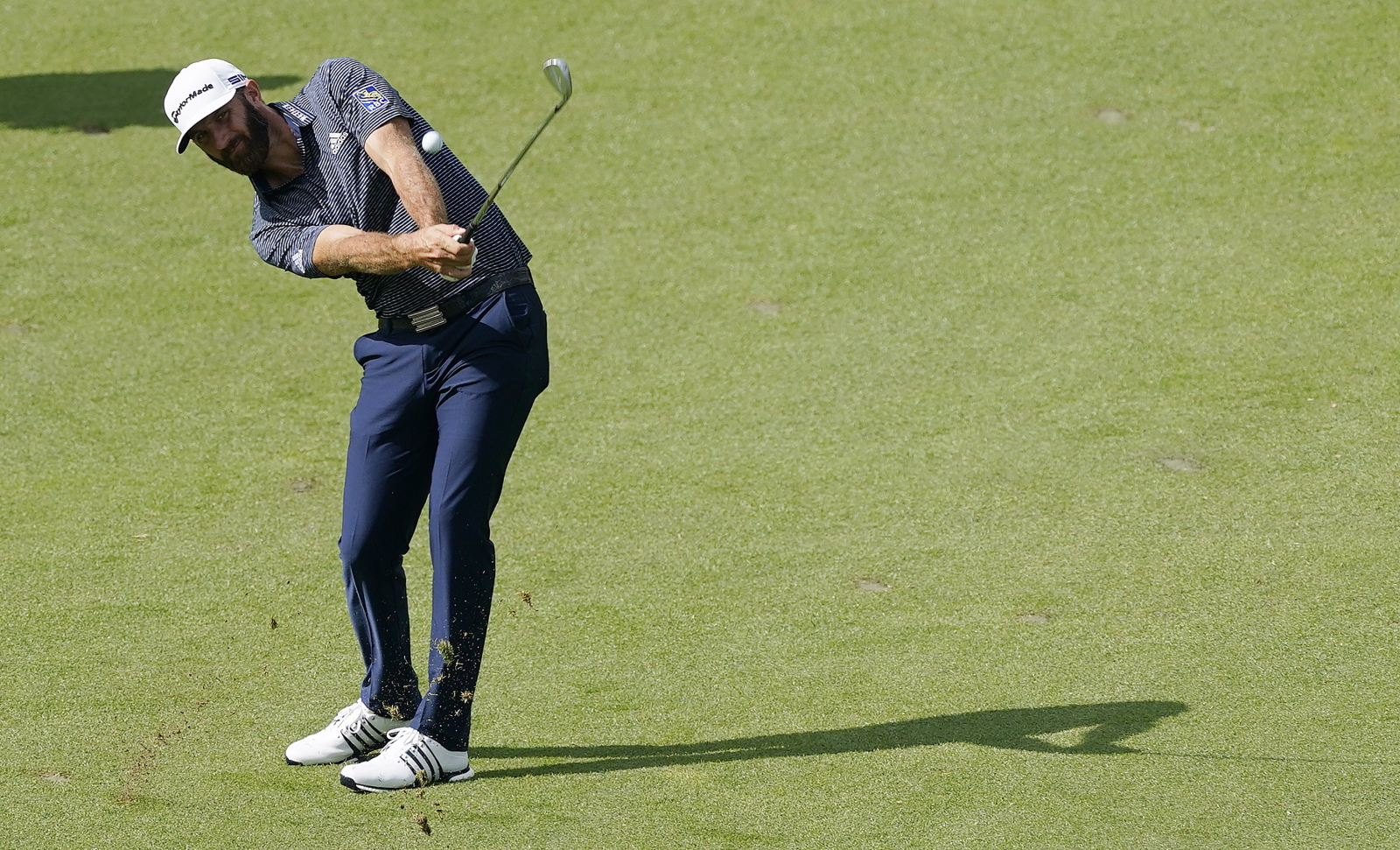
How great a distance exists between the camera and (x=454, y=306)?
13.3 feet

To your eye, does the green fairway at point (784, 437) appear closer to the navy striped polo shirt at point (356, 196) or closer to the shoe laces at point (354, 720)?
the shoe laces at point (354, 720)

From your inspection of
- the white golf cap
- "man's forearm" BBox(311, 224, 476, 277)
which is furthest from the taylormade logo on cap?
"man's forearm" BBox(311, 224, 476, 277)

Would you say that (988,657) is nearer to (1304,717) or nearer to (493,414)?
(1304,717)

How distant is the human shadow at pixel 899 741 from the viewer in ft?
14.2

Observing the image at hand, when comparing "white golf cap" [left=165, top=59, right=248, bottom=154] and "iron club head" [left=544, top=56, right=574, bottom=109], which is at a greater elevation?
"iron club head" [left=544, top=56, right=574, bottom=109]

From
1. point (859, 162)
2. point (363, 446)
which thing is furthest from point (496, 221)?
point (859, 162)

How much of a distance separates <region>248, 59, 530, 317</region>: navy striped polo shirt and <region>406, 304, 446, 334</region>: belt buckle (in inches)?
0.6

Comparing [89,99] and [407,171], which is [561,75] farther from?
[89,99]

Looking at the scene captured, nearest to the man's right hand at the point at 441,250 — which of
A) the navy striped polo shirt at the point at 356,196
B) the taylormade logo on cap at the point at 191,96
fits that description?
the navy striped polo shirt at the point at 356,196

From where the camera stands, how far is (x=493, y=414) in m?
4.06

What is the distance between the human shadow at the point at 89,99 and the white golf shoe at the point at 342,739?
623 centimetres

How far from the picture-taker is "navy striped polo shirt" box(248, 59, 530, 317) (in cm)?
403

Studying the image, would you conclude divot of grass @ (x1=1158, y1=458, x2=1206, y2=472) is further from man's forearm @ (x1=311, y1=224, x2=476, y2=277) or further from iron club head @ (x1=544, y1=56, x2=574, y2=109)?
man's forearm @ (x1=311, y1=224, x2=476, y2=277)

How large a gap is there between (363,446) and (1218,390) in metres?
4.18
